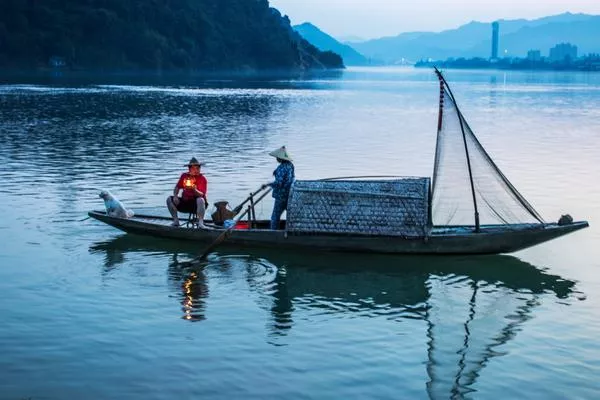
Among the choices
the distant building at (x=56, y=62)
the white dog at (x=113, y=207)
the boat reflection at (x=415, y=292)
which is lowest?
the boat reflection at (x=415, y=292)

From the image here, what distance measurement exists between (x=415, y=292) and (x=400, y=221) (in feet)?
6.19

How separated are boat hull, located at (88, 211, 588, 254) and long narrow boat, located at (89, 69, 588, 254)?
0.07 ft

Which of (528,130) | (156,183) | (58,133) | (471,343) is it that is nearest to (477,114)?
(528,130)

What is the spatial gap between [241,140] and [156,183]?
16181mm

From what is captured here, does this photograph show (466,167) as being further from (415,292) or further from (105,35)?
(105,35)

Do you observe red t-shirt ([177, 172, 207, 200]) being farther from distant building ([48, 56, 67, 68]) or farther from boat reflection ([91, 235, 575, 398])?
distant building ([48, 56, 67, 68])

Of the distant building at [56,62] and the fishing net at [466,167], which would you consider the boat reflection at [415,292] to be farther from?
the distant building at [56,62]

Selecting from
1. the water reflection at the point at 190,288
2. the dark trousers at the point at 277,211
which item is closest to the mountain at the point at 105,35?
the dark trousers at the point at 277,211

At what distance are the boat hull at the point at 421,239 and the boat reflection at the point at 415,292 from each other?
0.28 metres

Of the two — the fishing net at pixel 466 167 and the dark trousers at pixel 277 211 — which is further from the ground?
the fishing net at pixel 466 167

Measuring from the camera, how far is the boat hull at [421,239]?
17000 millimetres

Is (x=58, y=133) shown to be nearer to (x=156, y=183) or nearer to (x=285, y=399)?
(x=156, y=183)

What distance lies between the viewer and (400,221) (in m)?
17.0

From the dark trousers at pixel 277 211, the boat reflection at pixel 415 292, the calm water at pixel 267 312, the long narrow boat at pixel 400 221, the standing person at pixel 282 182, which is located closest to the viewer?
the calm water at pixel 267 312
